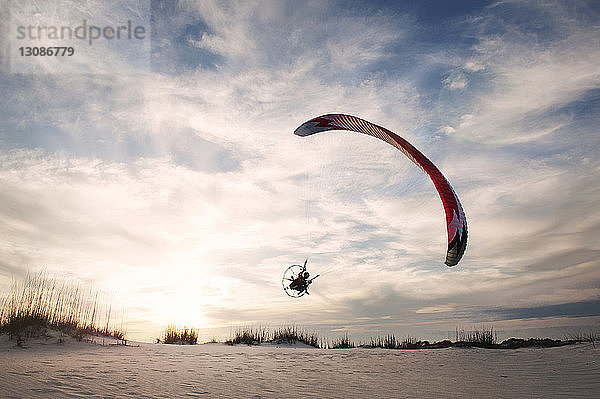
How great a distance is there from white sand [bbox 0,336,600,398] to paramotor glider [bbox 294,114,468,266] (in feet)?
9.47

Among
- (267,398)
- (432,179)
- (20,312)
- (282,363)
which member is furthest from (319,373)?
(20,312)

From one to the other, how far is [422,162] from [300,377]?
6.83 meters

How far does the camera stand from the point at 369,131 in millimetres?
12148

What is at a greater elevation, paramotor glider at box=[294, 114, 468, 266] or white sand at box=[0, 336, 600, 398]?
paramotor glider at box=[294, 114, 468, 266]

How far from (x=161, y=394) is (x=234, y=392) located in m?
0.96

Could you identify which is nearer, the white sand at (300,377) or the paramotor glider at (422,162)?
the white sand at (300,377)

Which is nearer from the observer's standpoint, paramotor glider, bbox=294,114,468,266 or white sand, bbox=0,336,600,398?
white sand, bbox=0,336,600,398

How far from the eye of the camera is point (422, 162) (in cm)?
1109

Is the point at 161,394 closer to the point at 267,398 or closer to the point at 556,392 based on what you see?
the point at 267,398

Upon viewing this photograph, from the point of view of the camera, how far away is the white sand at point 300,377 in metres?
5.20

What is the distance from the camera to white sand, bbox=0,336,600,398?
5.20 m

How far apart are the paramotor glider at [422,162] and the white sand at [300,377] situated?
289cm

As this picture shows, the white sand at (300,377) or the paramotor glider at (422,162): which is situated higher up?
the paramotor glider at (422,162)

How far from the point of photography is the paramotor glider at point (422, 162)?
10125 millimetres
